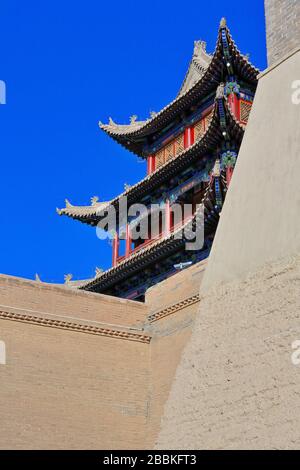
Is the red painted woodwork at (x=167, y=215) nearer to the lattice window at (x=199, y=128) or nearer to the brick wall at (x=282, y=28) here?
the lattice window at (x=199, y=128)

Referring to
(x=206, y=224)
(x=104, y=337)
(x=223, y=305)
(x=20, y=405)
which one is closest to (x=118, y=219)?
(x=206, y=224)

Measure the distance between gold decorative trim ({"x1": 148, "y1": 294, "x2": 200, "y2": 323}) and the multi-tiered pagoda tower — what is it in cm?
517

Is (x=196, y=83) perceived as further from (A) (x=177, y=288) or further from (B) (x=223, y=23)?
(A) (x=177, y=288)

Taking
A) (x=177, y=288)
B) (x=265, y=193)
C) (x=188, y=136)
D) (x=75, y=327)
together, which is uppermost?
(x=188, y=136)

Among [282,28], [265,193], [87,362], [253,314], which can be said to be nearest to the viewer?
[253,314]

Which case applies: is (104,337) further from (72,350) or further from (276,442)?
(276,442)

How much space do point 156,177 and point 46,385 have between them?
10495 mm

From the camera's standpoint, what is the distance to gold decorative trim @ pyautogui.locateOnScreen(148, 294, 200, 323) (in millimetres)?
9934

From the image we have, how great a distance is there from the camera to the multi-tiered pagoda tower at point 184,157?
16094 mm

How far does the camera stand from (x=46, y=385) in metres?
9.38

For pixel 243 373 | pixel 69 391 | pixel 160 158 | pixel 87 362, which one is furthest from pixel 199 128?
pixel 243 373

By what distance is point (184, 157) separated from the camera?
57.5 ft

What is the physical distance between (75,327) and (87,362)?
0.58m

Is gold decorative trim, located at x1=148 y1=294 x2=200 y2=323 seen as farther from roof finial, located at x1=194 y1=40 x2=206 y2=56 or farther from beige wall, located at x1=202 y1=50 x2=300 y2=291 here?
roof finial, located at x1=194 y1=40 x2=206 y2=56
